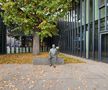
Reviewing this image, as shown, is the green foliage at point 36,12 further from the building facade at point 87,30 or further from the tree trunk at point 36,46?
the building facade at point 87,30

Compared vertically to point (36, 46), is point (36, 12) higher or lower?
higher

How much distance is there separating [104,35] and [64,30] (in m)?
18.9

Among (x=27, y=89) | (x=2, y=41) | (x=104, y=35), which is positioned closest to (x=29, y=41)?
(x=2, y=41)

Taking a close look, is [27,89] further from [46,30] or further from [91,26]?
[46,30]

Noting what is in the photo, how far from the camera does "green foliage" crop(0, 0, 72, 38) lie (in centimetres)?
3003

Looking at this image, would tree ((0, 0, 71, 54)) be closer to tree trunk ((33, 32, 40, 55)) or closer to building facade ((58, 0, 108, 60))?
tree trunk ((33, 32, 40, 55))

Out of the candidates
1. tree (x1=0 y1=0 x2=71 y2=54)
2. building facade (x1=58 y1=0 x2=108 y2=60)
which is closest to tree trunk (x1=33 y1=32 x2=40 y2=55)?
tree (x1=0 y1=0 x2=71 y2=54)

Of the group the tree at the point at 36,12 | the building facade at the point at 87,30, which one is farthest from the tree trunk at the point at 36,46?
the building facade at the point at 87,30

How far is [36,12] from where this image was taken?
30.2 metres

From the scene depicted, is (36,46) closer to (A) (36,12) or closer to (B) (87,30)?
(A) (36,12)

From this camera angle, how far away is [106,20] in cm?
2194

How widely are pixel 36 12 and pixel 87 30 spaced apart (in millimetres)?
5666

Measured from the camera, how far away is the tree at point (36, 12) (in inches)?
1182

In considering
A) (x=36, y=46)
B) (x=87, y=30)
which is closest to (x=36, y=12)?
(x=36, y=46)
